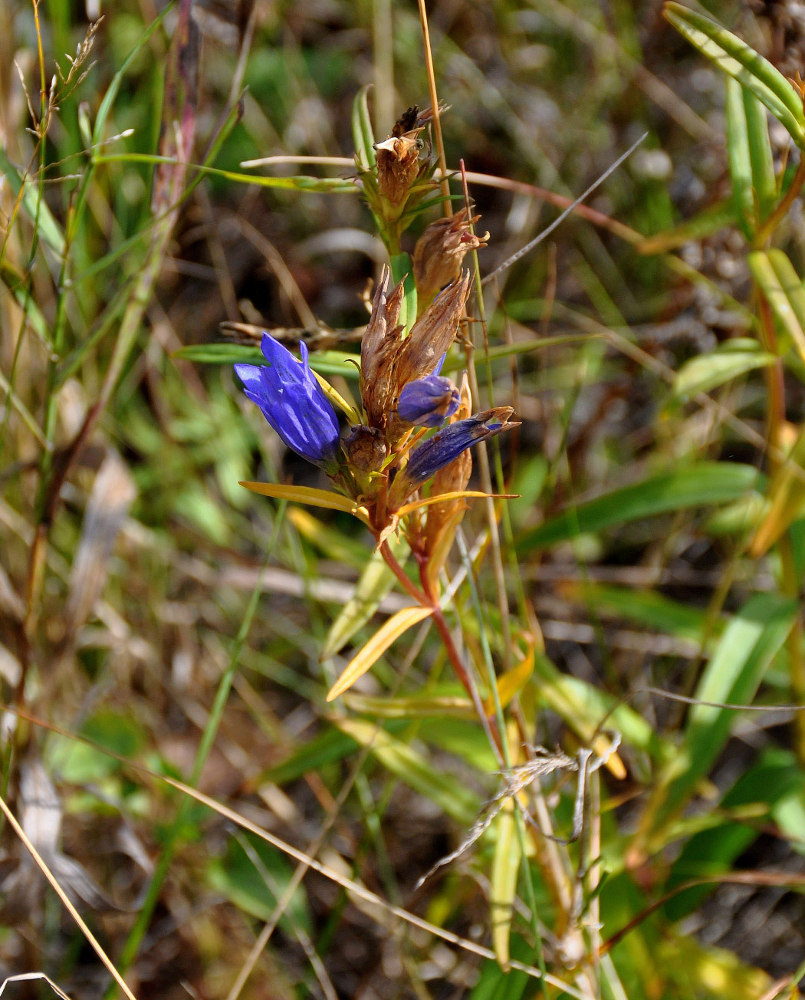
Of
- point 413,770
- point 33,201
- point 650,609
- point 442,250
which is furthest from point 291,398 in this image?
point 650,609

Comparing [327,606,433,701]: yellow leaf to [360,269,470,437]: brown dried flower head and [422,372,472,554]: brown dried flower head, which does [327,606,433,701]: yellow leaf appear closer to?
[422,372,472,554]: brown dried flower head

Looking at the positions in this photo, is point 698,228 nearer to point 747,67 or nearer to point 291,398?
point 747,67

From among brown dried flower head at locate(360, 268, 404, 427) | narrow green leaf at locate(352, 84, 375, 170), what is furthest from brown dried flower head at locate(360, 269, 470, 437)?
narrow green leaf at locate(352, 84, 375, 170)

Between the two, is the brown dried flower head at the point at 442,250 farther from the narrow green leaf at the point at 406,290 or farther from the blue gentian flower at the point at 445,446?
the blue gentian flower at the point at 445,446

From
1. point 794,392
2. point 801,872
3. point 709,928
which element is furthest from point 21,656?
point 794,392

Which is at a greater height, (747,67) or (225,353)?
(747,67)

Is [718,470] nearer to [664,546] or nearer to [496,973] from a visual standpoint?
[664,546]

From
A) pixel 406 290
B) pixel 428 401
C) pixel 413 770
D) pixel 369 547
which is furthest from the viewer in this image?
pixel 369 547

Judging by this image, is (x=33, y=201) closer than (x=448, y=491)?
No
